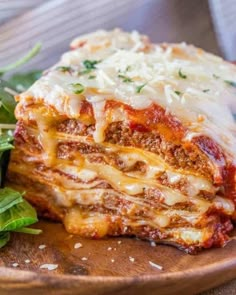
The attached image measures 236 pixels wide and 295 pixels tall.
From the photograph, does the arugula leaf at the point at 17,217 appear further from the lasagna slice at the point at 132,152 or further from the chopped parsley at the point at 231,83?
the chopped parsley at the point at 231,83

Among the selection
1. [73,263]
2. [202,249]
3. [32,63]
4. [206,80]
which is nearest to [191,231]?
[202,249]

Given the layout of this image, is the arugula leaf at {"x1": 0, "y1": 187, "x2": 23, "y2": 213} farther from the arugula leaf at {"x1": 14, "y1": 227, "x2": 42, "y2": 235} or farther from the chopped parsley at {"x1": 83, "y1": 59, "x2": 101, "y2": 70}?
the chopped parsley at {"x1": 83, "y1": 59, "x2": 101, "y2": 70}

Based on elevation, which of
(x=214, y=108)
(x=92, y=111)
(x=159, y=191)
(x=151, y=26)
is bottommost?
(x=151, y=26)

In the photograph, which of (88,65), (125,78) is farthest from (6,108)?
(125,78)

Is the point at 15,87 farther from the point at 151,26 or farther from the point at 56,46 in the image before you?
the point at 151,26

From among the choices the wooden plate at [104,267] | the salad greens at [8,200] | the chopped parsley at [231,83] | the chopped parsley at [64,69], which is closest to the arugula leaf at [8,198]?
the salad greens at [8,200]

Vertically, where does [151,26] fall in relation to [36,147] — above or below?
below

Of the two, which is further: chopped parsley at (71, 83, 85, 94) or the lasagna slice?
chopped parsley at (71, 83, 85, 94)

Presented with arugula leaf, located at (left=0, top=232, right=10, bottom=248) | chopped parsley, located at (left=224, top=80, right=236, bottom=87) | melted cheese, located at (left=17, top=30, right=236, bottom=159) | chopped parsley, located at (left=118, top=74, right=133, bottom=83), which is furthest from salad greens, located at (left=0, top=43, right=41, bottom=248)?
chopped parsley, located at (left=224, top=80, right=236, bottom=87)
